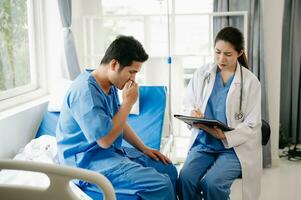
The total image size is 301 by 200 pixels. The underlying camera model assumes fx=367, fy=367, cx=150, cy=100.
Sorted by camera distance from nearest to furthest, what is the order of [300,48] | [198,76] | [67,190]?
[67,190], [198,76], [300,48]

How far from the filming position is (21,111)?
246 cm

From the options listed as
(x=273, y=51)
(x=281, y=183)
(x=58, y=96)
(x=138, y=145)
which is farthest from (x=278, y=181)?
(x=58, y=96)

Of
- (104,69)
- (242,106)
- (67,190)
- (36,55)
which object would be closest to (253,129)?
(242,106)

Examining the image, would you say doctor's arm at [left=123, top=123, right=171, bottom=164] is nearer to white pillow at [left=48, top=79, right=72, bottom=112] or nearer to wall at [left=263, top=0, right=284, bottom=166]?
white pillow at [left=48, top=79, right=72, bottom=112]

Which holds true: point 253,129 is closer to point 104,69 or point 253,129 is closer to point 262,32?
point 104,69

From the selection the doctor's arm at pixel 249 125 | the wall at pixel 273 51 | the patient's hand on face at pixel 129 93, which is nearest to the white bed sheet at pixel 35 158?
the patient's hand on face at pixel 129 93

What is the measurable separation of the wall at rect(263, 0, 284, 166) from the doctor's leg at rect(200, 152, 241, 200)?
141 cm

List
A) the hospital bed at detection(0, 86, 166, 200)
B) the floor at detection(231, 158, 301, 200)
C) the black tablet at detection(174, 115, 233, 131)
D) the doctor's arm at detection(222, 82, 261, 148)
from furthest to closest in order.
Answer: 1. the floor at detection(231, 158, 301, 200)
2. the doctor's arm at detection(222, 82, 261, 148)
3. the black tablet at detection(174, 115, 233, 131)
4. the hospital bed at detection(0, 86, 166, 200)

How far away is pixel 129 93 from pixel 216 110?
2.05ft

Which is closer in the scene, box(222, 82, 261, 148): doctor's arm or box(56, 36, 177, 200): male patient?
box(56, 36, 177, 200): male patient

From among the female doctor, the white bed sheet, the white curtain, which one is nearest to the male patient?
the white bed sheet

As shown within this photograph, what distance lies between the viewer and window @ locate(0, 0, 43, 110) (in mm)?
2629

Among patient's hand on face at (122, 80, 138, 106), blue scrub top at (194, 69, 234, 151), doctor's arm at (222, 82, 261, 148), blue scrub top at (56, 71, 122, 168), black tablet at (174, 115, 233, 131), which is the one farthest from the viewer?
blue scrub top at (194, 69, 234, 151)

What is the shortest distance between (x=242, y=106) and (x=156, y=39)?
59.8 inches
